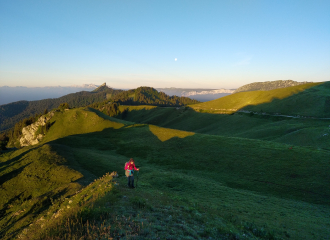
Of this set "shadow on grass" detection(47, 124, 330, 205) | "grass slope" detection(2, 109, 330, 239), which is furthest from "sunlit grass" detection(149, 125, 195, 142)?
"shadow on grass" detection(47, 124, 330, 205)

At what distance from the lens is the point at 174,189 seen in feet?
82.8

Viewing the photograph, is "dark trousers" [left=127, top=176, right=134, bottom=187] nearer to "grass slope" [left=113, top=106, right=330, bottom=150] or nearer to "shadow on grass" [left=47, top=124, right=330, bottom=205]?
"shadow on grass" [left=47, top=124, right=330, bottom=205]

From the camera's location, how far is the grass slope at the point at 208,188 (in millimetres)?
10664

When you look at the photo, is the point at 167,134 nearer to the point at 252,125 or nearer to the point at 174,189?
the point at 174,189

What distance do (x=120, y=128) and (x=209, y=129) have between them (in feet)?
163

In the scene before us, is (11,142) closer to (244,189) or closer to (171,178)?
(171,178)

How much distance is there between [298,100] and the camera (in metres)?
108

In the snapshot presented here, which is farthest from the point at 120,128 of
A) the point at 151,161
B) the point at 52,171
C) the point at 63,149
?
the point at 52,171

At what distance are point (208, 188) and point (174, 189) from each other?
512 centimetres

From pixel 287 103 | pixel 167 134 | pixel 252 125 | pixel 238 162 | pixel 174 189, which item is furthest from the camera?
pixel 287 103

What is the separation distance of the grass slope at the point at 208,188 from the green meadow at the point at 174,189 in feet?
0.23

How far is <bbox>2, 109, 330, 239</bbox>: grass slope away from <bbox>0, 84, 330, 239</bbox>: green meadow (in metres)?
0.07

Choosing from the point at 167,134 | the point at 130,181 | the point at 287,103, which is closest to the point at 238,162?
the point at 130,181

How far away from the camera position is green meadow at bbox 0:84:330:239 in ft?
33.4
